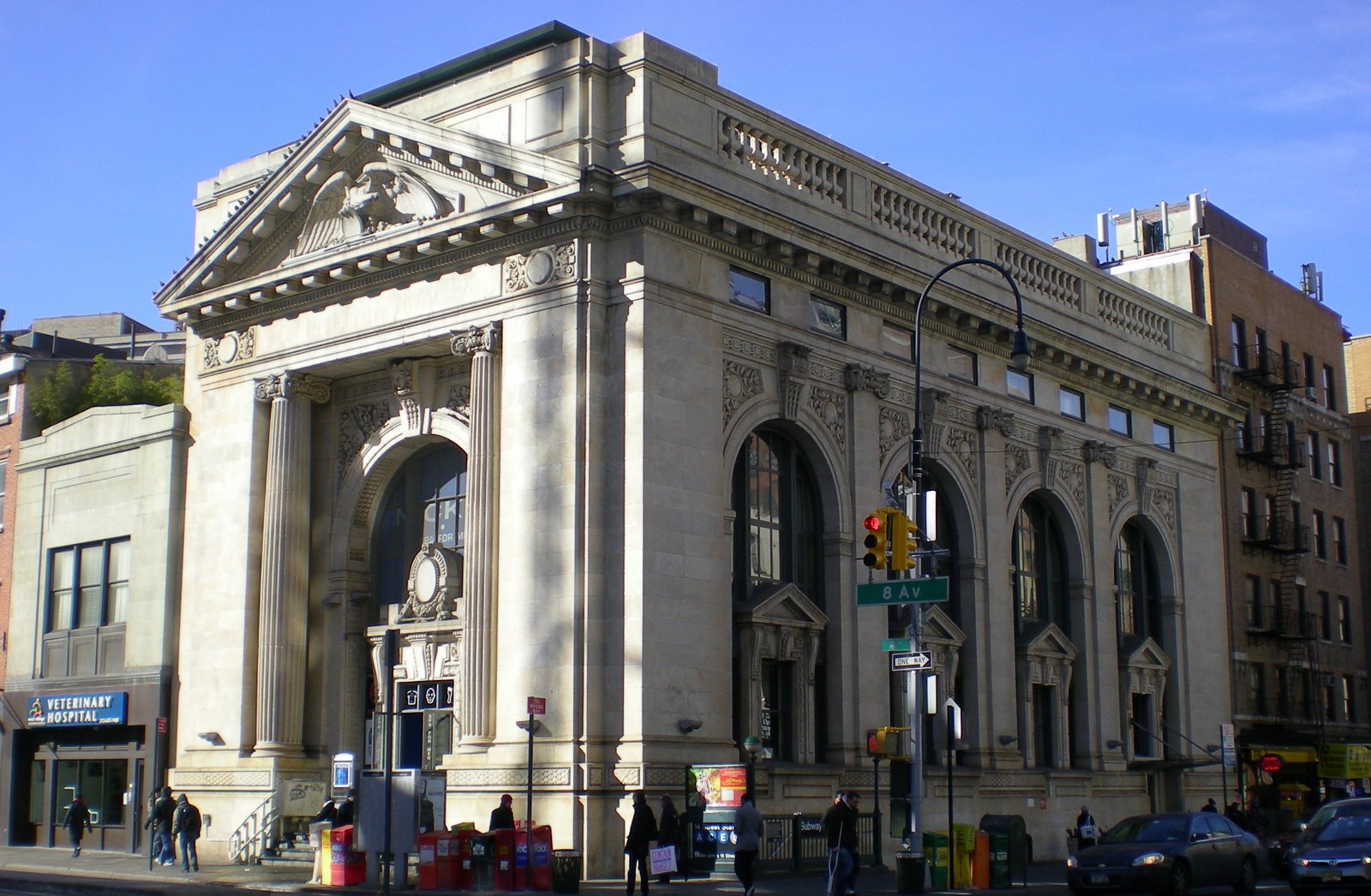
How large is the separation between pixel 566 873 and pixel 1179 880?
33.9ft

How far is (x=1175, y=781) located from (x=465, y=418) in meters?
24.8

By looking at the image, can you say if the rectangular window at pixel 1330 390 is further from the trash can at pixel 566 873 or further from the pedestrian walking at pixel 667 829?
the trash can at pixel 566 873

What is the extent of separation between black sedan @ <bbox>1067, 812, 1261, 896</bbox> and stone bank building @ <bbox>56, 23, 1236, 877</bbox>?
7.37 meters

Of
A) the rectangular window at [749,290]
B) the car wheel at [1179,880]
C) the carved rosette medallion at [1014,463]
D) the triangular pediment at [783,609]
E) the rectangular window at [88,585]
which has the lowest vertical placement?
the car wheel at [1179,880]

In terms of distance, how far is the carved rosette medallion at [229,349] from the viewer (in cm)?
3947

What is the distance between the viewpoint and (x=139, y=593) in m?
41.5

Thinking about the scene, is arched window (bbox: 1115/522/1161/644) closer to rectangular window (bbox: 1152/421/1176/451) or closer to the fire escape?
rectangular window (bbox: 1152/421/1176/451)

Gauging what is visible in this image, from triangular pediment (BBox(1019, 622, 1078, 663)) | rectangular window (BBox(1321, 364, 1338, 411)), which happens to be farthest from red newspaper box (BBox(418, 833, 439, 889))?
rectangular window (BBox(1321, 364, 1338, 411))

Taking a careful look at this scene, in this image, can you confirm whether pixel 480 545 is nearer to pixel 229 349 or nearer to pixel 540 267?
pixel 540 267

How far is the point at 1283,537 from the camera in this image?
55438 millimetres

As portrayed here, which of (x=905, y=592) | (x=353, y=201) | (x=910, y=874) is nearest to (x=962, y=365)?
(x=905, y=592)

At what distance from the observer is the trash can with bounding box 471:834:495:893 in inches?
1123

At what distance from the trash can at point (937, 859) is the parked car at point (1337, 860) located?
5.83 metres

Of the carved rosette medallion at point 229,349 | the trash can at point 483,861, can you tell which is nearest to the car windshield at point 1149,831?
the trash can at point 483,861
